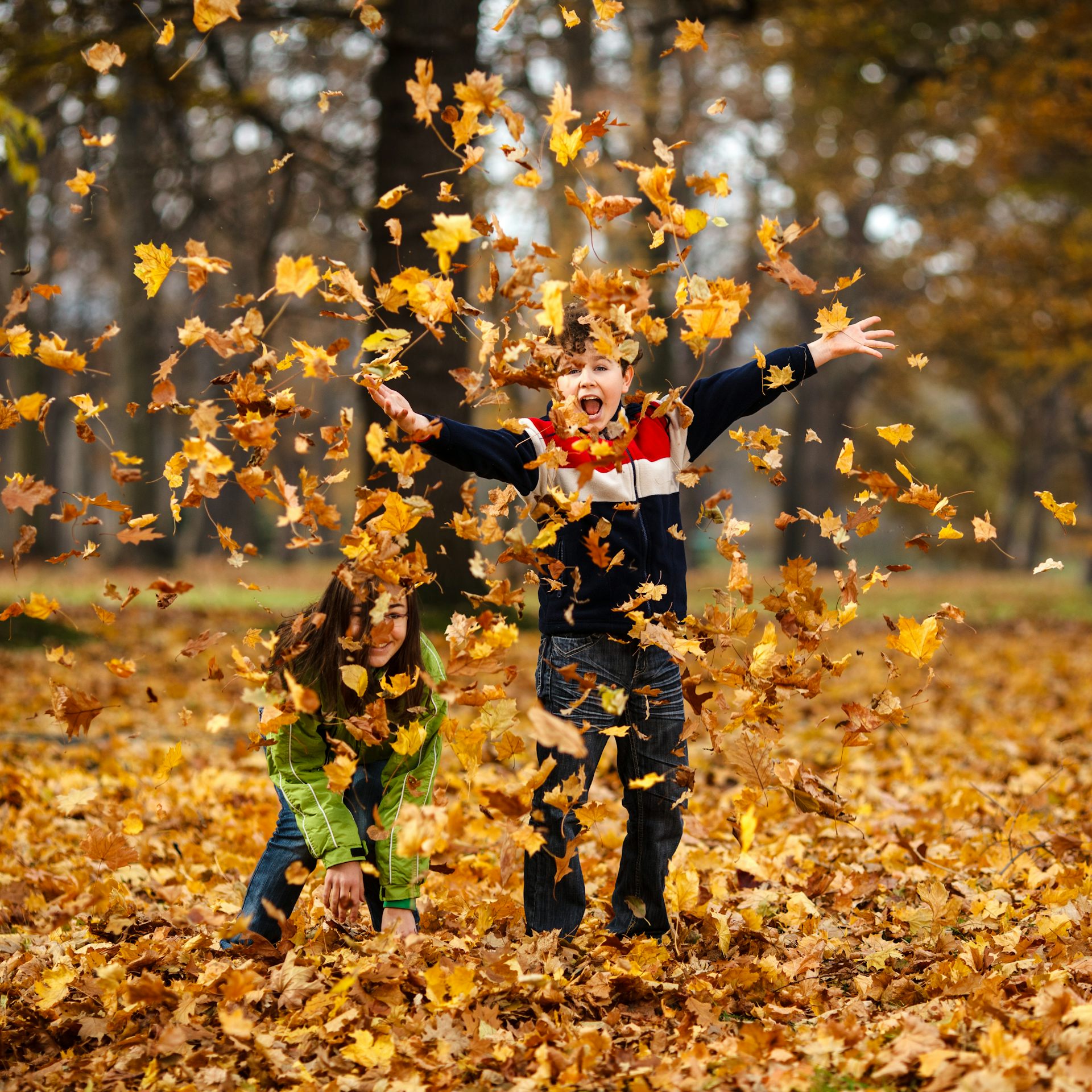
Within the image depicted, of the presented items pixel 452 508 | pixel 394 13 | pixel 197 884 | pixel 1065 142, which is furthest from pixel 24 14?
pixel 1065 142

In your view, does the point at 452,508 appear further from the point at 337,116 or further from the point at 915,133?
the point at 915,133

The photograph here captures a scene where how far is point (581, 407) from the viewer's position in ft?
9.25

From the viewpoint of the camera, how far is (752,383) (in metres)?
2.89

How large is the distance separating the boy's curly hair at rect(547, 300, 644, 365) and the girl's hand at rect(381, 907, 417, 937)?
1.50 meters

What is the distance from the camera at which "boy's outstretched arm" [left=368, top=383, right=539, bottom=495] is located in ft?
8.43

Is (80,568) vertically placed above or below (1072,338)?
below

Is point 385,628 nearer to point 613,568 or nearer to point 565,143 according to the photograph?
point 613,568

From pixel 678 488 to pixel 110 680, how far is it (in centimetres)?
623

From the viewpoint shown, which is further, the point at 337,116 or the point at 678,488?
the point at 337,116

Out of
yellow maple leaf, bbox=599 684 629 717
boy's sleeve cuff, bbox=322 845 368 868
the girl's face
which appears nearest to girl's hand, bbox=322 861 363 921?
boy's sleeve cuff, bbox=322 845 368 868

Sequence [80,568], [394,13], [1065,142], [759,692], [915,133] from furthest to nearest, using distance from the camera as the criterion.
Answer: [80,568] < [915,133] < [1065,142] < [394,13] < [759,692]

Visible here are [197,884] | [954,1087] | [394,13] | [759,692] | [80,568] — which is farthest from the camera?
[80,568]

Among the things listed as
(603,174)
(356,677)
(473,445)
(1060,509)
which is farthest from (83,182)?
(603,174)

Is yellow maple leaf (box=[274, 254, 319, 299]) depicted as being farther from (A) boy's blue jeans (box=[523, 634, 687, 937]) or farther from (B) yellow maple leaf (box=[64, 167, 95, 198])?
(A) boy's blue jeans (box=[523, 634, 687, 937])
